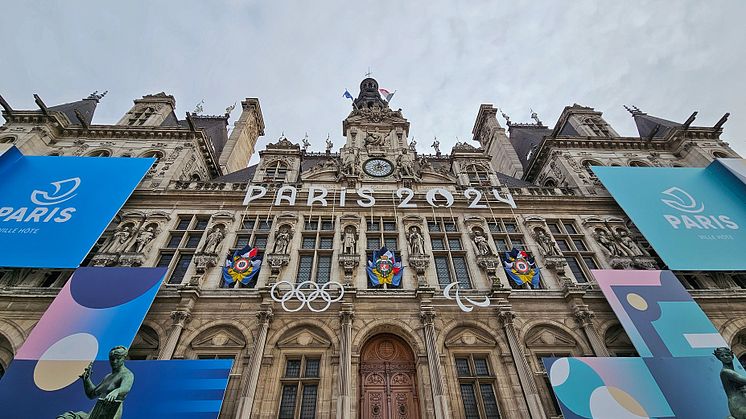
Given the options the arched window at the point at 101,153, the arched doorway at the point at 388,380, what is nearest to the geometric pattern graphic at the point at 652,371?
the arched doorway at the point at 388,380

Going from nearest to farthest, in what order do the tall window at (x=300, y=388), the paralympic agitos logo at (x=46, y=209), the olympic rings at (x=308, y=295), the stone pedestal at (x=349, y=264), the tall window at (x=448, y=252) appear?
1. the tall window at (x=300, y=388)
2. the olympic rings at (x=308, y=295)
3. the stone pedestal at (x=349, y=264)
4. the paralympic agitos logo at (x=46, y=209)
5. the tall window at (x=448, y=252)

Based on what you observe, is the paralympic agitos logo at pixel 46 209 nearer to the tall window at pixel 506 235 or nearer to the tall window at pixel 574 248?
the tall window at pixel 506 235

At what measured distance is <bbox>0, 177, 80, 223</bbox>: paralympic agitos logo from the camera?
49.5 feet

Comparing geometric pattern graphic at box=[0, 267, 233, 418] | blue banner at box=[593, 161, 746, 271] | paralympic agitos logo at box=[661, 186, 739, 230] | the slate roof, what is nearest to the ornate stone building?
Answer: blue banner at box=[593, 161, 746, 271]

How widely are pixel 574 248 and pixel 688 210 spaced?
6.56m

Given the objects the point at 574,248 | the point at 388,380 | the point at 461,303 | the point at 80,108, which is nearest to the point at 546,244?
the point at 574,248

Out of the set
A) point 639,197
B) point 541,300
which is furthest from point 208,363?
point 639,197

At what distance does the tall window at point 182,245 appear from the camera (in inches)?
607

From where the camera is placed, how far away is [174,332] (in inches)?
496

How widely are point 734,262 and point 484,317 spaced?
11.8 meters

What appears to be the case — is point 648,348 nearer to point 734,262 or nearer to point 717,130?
point 734,262

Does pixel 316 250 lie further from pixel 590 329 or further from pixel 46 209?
pixel 46 209

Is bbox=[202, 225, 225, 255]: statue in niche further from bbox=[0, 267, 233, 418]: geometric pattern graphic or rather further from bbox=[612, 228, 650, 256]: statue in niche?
bbox=[612, 228, 650, 256]: statue in niche

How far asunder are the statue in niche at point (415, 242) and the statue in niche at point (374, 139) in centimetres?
761
